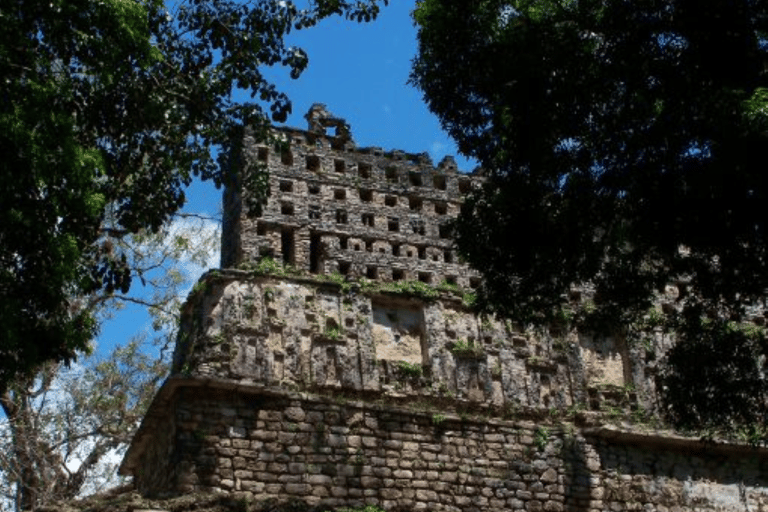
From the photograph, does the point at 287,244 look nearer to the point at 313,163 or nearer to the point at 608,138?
the point at 313,163

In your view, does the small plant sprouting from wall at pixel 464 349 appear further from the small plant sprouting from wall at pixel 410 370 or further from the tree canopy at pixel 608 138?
the tree canopy at pixel 608 138

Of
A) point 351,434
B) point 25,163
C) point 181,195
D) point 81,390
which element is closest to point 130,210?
point 181,195

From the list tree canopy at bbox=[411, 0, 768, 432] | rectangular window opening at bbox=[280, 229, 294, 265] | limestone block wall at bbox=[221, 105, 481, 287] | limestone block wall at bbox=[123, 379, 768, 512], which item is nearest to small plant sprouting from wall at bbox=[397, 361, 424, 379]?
limestone block wall at bbox=[123, 379, 768, 512]

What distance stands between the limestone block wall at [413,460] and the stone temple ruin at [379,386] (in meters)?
0.02

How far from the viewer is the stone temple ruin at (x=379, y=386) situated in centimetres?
1346

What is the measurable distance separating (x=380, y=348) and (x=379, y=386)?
675 millimetres

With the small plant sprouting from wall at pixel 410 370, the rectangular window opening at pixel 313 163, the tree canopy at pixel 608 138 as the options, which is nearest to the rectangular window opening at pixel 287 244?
the rectangular window opening at pixel 313 163

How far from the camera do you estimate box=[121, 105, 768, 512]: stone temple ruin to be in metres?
13.5

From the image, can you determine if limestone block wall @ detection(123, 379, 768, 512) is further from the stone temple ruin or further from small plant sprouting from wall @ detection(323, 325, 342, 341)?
small plant sprouting from wall @ detection(323, 325, 342, 341)

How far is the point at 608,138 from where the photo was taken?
1051 centimetres

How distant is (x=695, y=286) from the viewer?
1116cm

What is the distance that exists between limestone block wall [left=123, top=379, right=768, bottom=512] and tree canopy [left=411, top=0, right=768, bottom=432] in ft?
9.63

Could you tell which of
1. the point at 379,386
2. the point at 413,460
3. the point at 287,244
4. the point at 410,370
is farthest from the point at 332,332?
the point at 413,460

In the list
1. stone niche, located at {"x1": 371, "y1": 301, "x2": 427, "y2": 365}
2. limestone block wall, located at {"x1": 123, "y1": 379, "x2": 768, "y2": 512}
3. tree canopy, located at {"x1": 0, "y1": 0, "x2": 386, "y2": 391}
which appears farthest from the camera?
stone niche, located at {"x1": 371, "y1": 301, "x2": 427, "y2": 365}
